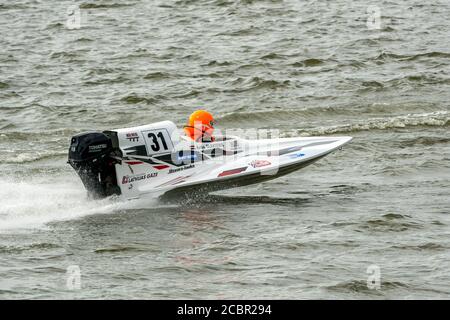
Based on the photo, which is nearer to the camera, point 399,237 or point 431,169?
point 399,237

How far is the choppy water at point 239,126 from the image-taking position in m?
9.68

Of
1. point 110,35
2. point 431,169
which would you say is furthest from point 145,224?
point 110,35

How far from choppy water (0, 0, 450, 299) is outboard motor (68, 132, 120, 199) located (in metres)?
0.23

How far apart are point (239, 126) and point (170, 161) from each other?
5.52 metres

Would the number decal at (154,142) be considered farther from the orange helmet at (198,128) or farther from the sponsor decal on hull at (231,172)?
the sponsor decal on hull at (231,172)

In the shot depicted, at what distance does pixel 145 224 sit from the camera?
11797 millimetres

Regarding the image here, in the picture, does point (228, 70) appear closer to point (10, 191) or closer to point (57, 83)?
point (57, 83)

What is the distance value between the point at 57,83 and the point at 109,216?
32.8 feet

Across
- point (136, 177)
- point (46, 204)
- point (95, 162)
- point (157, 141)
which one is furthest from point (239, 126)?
point (95, 162)

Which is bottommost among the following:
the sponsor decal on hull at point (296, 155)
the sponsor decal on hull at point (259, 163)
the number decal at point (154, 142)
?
the sponsor decal on hull at point (259, 163)

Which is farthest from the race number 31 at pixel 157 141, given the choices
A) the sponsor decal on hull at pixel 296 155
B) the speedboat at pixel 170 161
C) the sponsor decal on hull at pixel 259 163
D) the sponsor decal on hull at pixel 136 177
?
the sponsor decal on hull at pixel 296 155

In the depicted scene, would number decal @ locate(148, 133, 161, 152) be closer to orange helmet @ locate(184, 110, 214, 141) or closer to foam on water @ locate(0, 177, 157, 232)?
orange helmet @ locate(184, 110, 214, 141)

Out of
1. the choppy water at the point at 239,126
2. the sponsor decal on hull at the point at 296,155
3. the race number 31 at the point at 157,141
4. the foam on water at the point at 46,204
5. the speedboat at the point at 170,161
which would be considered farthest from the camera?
the sponsor decal on hull at the point at 296,155
